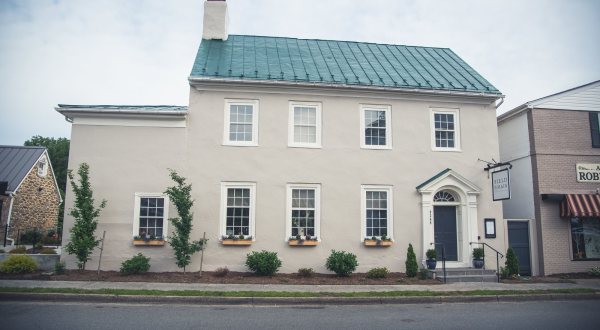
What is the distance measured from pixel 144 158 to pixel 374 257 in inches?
352

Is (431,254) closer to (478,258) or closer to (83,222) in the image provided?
(478,258)

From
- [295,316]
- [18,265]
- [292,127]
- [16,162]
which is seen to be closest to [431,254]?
[292,127]

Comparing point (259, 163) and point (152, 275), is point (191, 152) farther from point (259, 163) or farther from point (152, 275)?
point (152, 275)

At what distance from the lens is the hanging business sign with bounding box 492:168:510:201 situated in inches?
547

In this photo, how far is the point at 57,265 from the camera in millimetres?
12914

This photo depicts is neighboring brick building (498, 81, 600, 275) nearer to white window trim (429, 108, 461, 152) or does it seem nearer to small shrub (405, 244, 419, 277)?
white window trim (429, 108, 461, 152)

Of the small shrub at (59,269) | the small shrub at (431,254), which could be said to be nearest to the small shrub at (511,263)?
the small shrub at (431,254)

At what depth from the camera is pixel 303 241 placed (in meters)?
14.2

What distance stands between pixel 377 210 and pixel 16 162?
22.7 m

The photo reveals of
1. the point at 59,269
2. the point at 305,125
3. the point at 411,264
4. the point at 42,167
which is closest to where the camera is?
the point at 59,269

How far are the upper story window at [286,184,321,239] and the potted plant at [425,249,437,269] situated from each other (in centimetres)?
396

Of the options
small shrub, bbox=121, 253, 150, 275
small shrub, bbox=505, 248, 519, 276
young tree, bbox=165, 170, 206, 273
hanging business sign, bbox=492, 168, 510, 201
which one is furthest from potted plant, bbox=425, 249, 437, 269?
small shrub, bbox=121, 253, 150, 275

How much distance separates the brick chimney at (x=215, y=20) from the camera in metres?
A: 17.9

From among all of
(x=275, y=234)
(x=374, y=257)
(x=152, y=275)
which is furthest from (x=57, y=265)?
(x=374, y=257)
